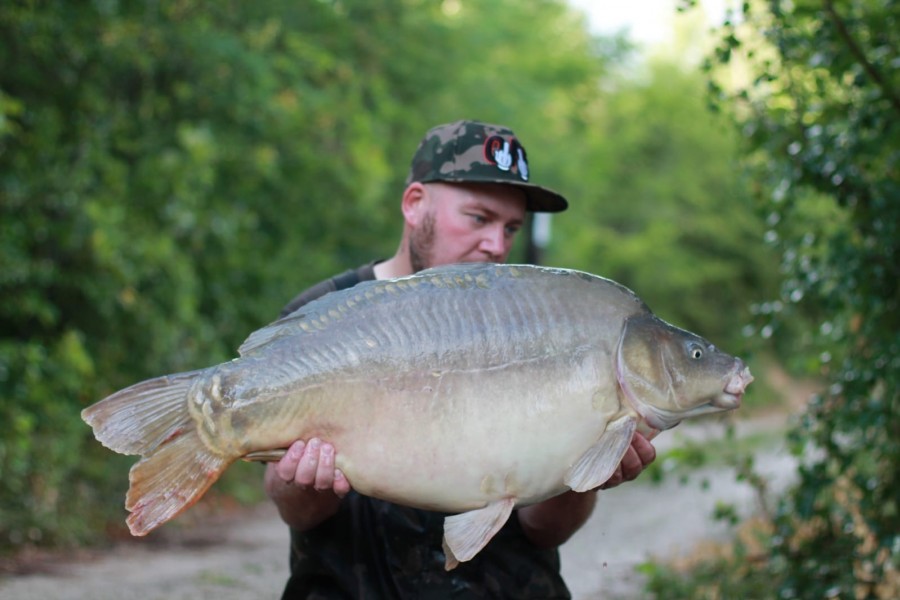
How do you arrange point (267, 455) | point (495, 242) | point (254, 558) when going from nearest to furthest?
point (267, 455) < point (495, 242) < point (254, 558)

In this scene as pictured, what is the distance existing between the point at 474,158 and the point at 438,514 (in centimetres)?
108

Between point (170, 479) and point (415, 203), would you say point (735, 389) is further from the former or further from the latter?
point (170, 479)

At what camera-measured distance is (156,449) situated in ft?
8.73

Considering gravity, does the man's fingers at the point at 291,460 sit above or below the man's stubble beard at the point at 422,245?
below

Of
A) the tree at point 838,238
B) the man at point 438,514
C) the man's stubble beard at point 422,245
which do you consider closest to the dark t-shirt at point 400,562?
the man at point 438,514

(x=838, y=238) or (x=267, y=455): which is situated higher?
(x=838, y=238)

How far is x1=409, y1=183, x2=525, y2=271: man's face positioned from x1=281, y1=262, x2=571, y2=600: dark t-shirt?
424mm

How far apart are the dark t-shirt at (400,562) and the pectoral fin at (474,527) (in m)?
0.54

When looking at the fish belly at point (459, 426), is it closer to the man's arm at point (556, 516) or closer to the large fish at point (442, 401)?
the large fish at point (442, 401)

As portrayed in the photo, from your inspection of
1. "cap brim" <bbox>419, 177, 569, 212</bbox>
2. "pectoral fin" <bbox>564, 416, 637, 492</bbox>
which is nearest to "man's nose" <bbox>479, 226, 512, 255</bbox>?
"cap brim" <bbox>419, 177, 569, 212</bbox>

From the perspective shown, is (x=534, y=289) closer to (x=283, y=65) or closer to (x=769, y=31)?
(x=769, y=31)

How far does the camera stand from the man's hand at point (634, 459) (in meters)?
2.86

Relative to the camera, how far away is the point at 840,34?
4.99m

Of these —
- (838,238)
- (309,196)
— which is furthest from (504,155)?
(309,196)
